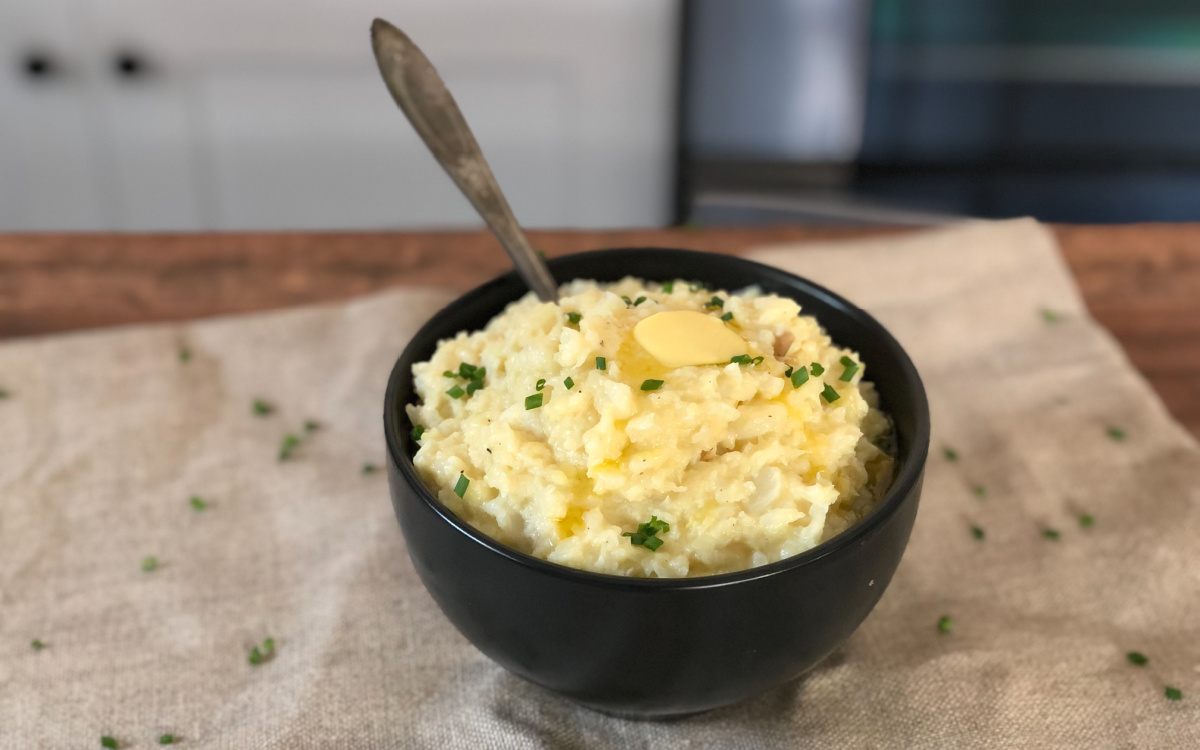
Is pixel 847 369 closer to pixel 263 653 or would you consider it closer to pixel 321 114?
pixel 263 653

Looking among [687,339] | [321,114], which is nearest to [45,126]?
[321,114]

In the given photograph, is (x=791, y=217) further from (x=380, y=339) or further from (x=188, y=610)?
(x=188, y=610)

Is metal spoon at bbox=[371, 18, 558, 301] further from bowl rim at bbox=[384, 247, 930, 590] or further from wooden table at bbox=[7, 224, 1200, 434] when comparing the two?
wooden table at bbox=[7, 224, 1200, 434]

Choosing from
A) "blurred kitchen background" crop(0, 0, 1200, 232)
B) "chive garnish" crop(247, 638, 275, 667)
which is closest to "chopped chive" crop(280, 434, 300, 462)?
"chive garnish" crop(247, 638, 275, 667)

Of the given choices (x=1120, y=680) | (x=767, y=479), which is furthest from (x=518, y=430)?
(x=1120, y=680)

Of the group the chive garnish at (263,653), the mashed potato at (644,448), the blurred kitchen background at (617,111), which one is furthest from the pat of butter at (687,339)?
the blurred kitchen background at (617,111)

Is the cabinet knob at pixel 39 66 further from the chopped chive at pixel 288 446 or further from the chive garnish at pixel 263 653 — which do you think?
the chive garnish at pixel 263 653
